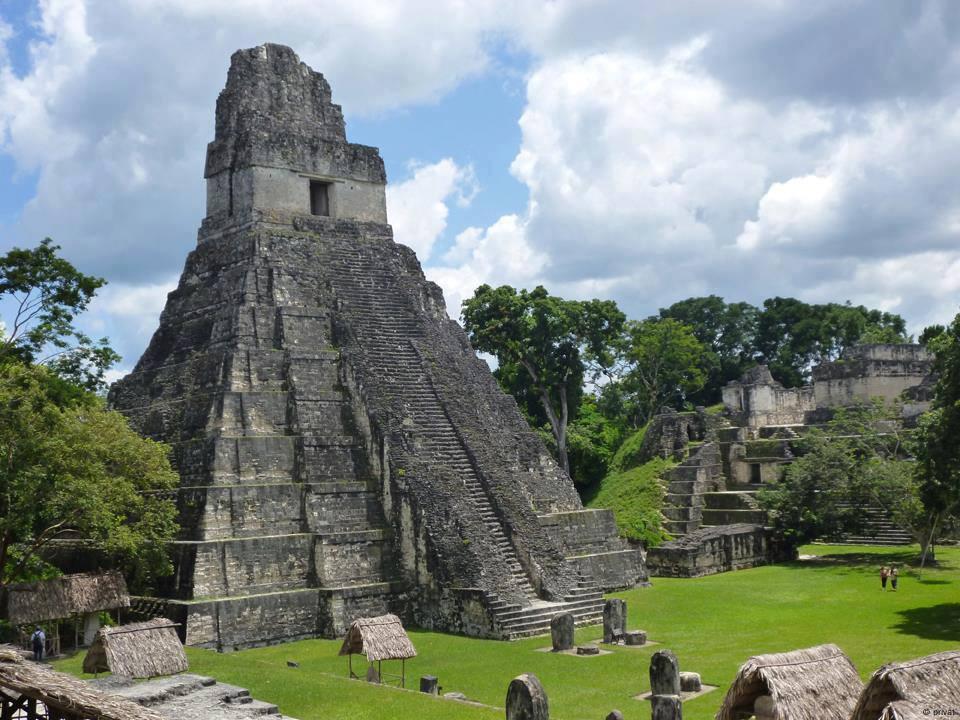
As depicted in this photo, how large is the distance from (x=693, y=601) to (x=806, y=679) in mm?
12144

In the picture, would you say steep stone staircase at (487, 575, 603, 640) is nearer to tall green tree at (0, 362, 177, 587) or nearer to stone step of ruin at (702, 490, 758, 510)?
tall green tree at (0, 362, 177, 587)

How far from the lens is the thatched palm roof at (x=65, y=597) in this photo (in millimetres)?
16812

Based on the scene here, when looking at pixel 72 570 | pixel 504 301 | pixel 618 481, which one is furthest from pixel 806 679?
pixel 504 301

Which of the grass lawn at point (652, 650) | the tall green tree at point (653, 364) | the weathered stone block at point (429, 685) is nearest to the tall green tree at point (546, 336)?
the tall green tree at point (653, 364)

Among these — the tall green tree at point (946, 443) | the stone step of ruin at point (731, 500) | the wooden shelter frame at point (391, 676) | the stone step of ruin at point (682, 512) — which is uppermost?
the tall green tree at point (946, 443)

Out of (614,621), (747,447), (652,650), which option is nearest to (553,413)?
(747,447)

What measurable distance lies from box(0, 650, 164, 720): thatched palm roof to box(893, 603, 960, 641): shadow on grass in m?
12.9

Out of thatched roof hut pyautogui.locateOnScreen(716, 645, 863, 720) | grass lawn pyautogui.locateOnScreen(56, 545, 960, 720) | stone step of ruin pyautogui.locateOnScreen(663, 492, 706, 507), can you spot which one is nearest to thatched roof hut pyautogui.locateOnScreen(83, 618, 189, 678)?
grass lawn pyautogui.locateOnScreen(56, 545, 960, 720)

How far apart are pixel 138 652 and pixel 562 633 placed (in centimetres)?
680

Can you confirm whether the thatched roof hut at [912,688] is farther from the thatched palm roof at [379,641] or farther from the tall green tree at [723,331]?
the tall green tree at [723,331]

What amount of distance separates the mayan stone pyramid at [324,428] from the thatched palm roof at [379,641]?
349cm

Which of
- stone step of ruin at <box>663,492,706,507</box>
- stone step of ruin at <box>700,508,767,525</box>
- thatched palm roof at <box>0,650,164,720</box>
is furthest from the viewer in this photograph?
stone step of ruin at <box>663,492,706,507</box>

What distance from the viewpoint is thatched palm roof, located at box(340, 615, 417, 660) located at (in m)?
14.6

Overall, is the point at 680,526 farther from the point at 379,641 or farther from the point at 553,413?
the point at 379,641
